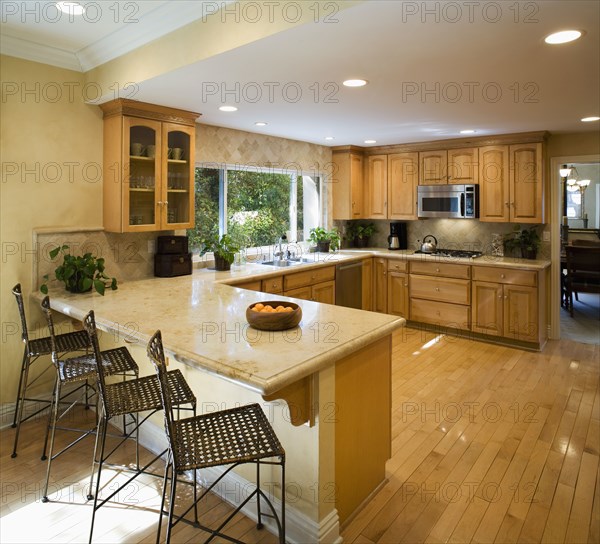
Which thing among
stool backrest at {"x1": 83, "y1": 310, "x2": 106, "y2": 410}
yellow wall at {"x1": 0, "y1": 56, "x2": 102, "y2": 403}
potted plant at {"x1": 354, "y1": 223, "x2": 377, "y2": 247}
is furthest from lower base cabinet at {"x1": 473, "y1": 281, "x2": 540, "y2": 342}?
stool backrest at {"x1": 83, "y1": 310, "x2": 106, "y2": 410}

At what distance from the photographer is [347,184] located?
5785 millimetres

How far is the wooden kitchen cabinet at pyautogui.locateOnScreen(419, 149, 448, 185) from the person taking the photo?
5348 millimetres

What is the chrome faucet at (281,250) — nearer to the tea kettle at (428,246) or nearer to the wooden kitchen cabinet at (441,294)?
the wooden kitchen cabinet at (441,294)

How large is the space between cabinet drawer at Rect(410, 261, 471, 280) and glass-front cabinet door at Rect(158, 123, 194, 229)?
2821mm

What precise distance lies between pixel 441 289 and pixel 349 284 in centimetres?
106

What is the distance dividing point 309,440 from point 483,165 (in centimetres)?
424

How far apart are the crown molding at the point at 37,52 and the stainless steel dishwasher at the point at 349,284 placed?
311cm

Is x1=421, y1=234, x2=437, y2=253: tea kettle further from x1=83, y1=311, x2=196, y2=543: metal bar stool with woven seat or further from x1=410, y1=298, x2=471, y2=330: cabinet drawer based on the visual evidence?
x1=83, y1=311, x2=196, y2=543: metal bar stool with woven seat

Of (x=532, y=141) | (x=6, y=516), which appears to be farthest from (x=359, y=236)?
(x=6, y=516)

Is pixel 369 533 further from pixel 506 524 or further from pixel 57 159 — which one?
pixel 57 159

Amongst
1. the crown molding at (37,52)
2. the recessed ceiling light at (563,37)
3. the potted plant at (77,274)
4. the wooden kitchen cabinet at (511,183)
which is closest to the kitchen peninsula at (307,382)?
the potted plant at (77,274)

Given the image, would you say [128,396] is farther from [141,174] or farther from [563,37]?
[563,37]

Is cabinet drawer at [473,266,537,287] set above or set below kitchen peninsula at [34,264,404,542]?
above

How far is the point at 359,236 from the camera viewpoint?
6.22 m
